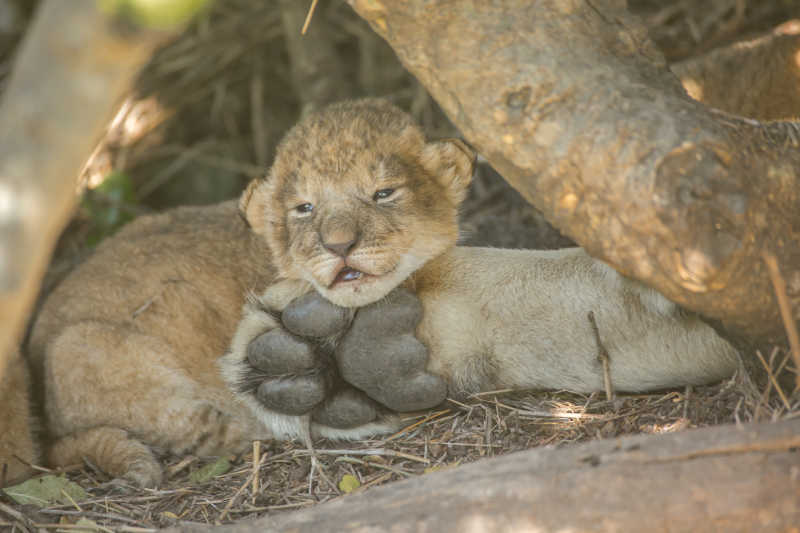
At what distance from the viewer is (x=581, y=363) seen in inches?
131

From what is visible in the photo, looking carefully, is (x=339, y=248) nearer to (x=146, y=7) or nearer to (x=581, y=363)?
(x=581, y=363)

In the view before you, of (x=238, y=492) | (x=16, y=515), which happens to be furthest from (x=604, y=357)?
(x=16, y=515)

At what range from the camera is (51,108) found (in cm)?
138

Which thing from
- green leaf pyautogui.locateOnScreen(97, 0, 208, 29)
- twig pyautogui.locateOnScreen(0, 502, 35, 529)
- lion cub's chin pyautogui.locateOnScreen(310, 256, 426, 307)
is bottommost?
twig pyautogui.locateOnScreen(0, 502, 35, 529)

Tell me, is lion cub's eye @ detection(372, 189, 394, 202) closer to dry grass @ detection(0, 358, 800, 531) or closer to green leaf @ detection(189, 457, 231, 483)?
dry grass @ detection(0, 358, 800, 531)

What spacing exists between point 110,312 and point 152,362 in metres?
0.38

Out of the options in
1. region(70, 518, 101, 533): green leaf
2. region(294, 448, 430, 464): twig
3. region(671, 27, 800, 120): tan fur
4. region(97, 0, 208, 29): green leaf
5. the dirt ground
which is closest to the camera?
region(97, 0, 208, 29): green leaf

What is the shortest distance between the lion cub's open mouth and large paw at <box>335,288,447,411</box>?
155 mm

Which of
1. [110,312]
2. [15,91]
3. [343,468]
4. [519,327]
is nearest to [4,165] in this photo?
[15,91]

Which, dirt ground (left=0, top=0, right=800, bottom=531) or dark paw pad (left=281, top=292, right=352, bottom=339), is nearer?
dirt ground (left=0, top=0, right=800, bottom=531)

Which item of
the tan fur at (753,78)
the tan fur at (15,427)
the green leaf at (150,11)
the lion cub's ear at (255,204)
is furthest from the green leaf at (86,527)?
the tan fur at (753,78)

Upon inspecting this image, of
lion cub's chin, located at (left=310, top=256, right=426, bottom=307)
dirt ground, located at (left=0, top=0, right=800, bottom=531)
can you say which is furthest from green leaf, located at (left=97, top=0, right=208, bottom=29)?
dirt ground, located at (left=0, top=0, right=800, bottom=531)

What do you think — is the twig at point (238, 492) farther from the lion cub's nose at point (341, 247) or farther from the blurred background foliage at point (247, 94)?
the blurred background foliage at point (247, 94)

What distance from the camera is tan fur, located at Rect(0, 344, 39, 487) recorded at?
138 inches
